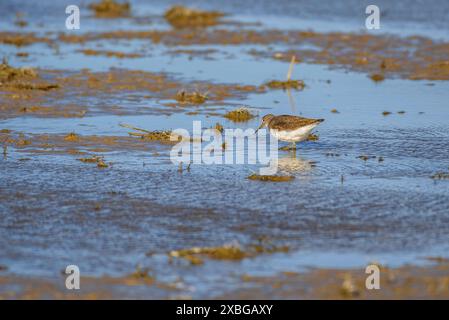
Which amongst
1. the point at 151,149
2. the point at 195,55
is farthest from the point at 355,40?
the point at 151,149

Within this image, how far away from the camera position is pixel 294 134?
1111cm

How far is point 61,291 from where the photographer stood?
6879 mm

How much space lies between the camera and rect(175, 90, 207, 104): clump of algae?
14.3m

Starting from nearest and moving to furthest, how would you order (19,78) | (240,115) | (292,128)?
(292,128), (240,115), (19,78)

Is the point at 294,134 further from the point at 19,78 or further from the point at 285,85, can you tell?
the point at 19,78

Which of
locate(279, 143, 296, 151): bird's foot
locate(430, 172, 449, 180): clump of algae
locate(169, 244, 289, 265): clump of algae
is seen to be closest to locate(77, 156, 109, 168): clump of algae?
locate(279, 143, 296, 151): bird's foot

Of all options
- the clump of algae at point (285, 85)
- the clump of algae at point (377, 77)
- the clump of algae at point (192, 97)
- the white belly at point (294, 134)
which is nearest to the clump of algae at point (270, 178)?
the white belly at point (294, 134)

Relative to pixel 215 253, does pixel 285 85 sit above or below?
above

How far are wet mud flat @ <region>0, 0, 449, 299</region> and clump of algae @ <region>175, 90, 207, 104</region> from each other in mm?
35

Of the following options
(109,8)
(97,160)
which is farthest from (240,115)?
(109,8)

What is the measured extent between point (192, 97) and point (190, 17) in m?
10.0

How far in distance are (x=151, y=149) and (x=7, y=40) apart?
1054 centimetres

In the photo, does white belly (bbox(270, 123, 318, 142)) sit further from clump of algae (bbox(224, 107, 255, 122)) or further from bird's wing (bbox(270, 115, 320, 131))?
clump of algae (bbox(224, 107, 255, 122))

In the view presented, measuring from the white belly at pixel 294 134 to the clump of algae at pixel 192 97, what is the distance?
3212 mm
